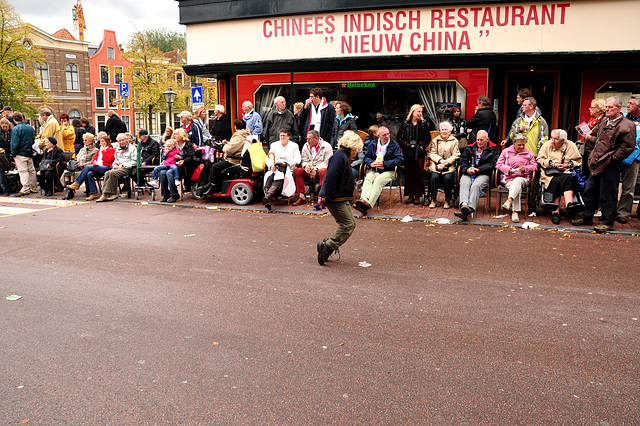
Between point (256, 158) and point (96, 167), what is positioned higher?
point (256, 158)

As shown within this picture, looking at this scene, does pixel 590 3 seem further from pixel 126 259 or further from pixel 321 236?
pixel 126 259

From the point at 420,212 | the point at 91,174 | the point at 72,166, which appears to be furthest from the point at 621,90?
the point at 72,166

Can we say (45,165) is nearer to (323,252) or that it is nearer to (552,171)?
(323,252)

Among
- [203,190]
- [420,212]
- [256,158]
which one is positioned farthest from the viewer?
[203,190]

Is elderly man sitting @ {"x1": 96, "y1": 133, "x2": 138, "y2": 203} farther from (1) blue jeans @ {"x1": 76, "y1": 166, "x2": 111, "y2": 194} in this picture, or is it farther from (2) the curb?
(2) the curb

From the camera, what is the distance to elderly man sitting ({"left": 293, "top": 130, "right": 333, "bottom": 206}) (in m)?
11.3

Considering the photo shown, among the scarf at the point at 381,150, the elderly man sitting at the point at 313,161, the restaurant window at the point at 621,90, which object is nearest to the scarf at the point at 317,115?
the elderly man sitting at the point at 313,161

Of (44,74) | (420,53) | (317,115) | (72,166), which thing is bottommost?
(72,166)

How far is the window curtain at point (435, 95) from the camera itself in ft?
43.6

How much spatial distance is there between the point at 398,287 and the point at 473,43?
9.06 metres

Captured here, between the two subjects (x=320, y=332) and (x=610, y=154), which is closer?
(x=320, y=332)

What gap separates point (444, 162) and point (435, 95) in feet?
11.0

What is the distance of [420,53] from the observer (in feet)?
44.0

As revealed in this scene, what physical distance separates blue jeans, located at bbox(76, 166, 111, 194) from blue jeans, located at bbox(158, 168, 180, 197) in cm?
173
